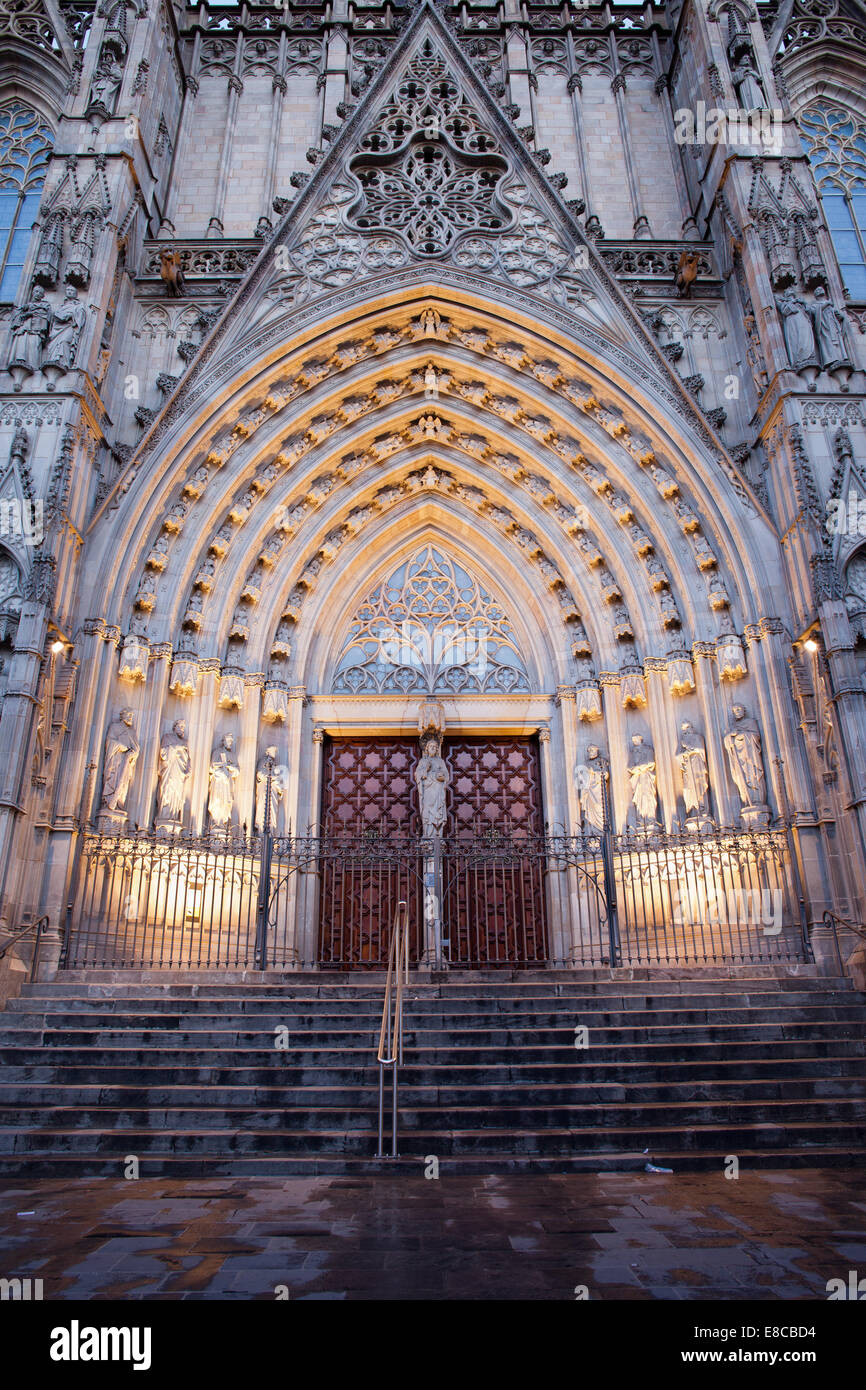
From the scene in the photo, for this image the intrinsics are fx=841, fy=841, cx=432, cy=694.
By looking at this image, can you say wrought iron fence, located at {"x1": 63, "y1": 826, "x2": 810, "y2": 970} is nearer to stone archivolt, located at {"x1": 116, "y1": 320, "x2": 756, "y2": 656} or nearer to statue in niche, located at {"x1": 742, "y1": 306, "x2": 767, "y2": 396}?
stone archivolt, located at {"x1": 116, "y1": 320, "x2": 756, "y2": 656}

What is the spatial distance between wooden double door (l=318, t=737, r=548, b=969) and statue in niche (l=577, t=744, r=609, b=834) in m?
0.88

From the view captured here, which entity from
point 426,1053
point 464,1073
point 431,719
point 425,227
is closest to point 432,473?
point 425,227

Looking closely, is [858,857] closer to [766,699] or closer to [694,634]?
[766,699]

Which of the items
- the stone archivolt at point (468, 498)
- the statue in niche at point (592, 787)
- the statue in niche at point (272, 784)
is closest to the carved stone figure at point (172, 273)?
the stone archivolt at point (468, 498)

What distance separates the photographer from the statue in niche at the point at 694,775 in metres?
11.3

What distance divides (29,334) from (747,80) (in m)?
12.2

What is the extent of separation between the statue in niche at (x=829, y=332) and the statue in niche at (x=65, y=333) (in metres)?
10.3

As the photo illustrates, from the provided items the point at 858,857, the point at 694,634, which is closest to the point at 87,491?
the point at 694,634

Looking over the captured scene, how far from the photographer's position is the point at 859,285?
14289 millimetres

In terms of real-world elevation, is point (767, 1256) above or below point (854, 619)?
below

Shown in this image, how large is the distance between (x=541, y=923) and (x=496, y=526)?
680cm

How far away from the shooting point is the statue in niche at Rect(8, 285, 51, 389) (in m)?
11.3

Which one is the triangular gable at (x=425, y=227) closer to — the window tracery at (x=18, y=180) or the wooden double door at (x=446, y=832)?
the window tracery at (x=18, y=180)

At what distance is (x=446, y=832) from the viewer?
13320mm
